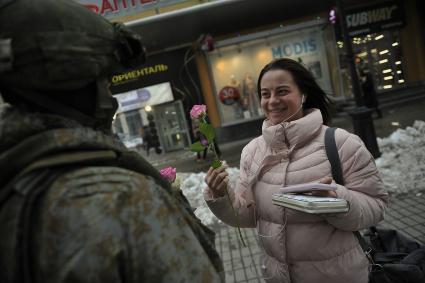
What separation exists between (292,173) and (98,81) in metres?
1.32

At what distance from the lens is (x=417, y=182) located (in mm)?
5715

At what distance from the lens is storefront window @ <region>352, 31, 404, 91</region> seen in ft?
51.6

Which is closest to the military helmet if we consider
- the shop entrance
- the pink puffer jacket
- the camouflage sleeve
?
the camouflage sleeve

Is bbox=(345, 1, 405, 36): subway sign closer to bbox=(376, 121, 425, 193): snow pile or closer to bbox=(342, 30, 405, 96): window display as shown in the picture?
bbox=(342, 30, 405, 96): window display

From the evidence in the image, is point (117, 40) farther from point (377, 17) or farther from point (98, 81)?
point (377, 17)

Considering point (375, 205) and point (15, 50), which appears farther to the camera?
point (375, 205)

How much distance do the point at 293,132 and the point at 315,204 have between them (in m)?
0.57

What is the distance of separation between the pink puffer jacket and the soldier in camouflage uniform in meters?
1.05

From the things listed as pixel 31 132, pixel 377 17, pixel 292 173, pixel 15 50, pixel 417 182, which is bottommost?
pixel 417 182

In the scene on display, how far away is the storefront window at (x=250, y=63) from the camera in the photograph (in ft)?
49.9

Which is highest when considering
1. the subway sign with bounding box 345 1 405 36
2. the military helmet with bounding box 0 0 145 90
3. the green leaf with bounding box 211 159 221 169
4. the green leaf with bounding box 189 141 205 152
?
the subway sign with bounding box 345 1 405 36

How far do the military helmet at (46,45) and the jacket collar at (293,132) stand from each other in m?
1.31

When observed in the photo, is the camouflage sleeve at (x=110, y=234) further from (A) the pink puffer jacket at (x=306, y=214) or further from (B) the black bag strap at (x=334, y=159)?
(B) the black bag strap at (x=334, y=159)

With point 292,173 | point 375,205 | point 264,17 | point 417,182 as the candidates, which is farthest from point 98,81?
point 264,17
